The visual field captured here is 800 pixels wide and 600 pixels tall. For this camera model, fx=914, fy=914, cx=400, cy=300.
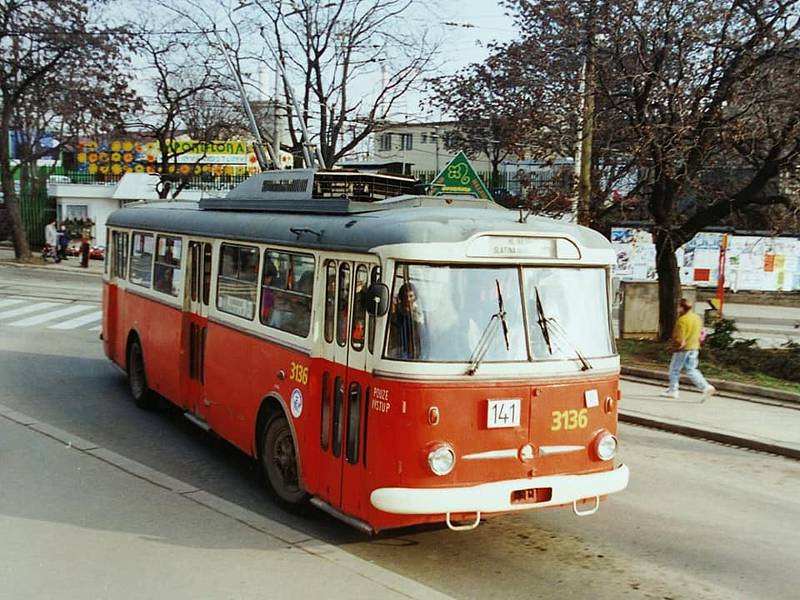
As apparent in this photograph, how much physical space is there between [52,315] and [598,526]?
1824 centimetres

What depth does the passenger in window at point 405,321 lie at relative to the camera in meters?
6.73

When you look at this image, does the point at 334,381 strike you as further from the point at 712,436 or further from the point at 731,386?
the point at 731,386

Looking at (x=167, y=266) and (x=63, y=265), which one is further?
(x=63, y=265)

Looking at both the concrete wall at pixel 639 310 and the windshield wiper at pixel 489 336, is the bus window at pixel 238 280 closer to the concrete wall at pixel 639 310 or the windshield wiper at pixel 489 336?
the windshield wiper at pixel 489 336

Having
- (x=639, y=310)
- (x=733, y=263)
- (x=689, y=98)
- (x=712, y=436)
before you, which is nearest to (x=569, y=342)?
(x=712, y=436)

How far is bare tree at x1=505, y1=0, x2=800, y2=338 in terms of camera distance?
16688 millimetres

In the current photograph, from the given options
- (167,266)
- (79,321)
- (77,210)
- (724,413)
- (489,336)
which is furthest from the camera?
(77,210)

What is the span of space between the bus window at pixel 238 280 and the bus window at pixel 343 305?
1.78m

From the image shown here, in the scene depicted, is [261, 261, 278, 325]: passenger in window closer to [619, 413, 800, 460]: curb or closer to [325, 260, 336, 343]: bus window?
[325, 260, 336, 343]: bus window

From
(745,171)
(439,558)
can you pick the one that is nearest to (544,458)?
(439,558)

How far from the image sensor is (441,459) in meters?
6.65

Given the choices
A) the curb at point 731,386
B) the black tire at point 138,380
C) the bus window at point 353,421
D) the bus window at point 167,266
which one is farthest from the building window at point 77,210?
the bus window at point 353,421

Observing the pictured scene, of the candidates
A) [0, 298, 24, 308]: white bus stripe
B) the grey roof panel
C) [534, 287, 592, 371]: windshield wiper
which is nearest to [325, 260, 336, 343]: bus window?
the grey roof panel

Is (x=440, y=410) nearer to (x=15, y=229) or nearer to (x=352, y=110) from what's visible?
(x=352, y=110)
